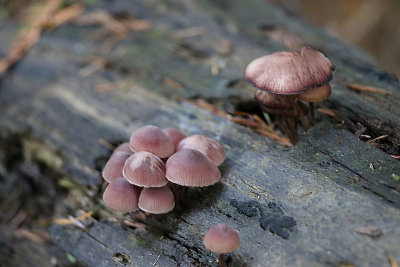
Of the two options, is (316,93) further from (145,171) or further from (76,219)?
(76,219)

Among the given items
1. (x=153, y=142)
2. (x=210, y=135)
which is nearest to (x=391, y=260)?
(x=153, y=142)

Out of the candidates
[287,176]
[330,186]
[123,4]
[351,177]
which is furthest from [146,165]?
[123,4]

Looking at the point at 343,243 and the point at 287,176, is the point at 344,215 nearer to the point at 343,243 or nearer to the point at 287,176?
the point at 343,243

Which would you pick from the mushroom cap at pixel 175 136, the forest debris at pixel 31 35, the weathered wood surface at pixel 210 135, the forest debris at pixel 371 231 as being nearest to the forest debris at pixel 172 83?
the weathered wood surface at pixel 210 135

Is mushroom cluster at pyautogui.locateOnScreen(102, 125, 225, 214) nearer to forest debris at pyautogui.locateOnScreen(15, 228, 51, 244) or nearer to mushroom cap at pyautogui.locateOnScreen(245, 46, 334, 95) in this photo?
mushroom cap at pyautogui.locateOnScreen(245, 46, 334, 95)

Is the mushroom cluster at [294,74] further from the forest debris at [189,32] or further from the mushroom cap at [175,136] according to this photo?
the forest debris at [189,32]
